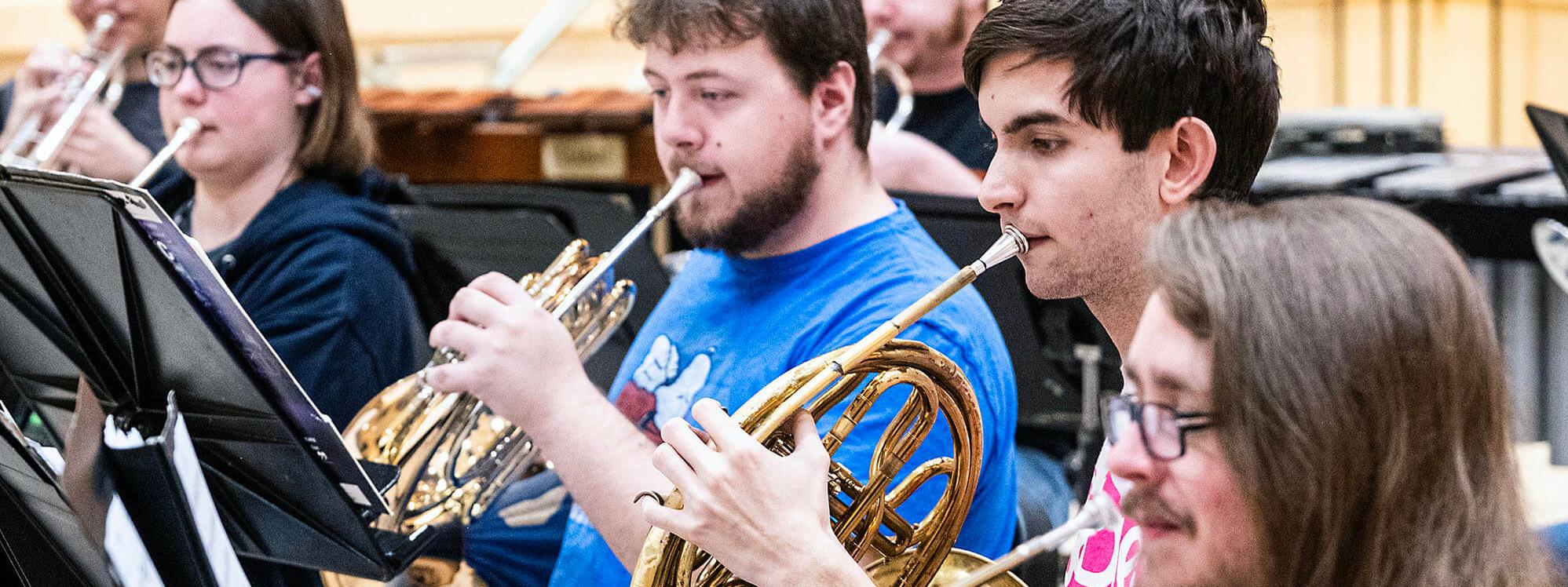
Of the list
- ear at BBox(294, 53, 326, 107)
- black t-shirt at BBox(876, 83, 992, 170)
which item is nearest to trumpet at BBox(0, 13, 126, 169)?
ear at BBox(294, 53, 326, 107)

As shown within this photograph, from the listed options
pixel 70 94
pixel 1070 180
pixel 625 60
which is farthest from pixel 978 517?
pixel 625 60

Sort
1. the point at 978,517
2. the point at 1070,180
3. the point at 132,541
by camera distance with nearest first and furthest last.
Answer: the point at 132,541
the point at 1070,180
the point at 978,517

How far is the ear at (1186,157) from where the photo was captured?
134cm

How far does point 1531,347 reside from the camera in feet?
11.6

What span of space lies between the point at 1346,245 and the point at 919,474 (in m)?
0.62

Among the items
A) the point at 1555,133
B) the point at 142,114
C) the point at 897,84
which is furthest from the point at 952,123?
the point at 142,114

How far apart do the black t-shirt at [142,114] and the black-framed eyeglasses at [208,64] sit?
79 cm

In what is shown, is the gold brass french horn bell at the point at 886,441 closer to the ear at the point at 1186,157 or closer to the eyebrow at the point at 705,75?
the ear at the point at 1186,157

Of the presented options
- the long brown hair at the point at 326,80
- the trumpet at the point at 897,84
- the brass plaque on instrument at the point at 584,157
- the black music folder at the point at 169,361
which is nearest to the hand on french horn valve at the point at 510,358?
the black music folder at the point at 169,361

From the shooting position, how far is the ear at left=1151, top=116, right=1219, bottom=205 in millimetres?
1337

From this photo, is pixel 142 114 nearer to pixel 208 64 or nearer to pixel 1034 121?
pixel 208 64

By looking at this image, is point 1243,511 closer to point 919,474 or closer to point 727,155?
point 919,474

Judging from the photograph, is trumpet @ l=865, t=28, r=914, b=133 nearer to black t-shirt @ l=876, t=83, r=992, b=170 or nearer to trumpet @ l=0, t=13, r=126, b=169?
black t-shirt @ l=876, t=83, r=992, b=170

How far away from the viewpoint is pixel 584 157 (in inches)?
167
